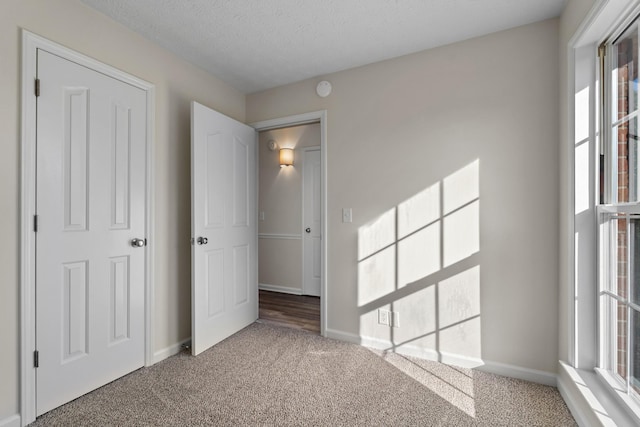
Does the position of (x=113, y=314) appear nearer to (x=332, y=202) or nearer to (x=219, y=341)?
(x=219, y=341)

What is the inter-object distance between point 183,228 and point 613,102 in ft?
9.54

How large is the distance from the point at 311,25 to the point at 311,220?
254 centimetres

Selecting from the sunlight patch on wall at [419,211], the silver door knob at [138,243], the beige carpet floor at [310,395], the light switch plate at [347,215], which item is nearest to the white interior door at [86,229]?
the silver door knob at [138,243]

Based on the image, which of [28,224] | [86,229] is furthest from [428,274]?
[28,224]

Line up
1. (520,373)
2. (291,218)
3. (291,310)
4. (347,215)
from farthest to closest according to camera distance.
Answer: (291,218) → (291,310) → (347,215) → (520,373)

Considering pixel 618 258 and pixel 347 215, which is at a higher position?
pixel 347 215

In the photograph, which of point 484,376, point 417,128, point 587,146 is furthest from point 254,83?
point 484,376

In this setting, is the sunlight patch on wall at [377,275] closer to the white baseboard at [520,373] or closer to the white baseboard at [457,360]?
the white baseboard at [457,360]

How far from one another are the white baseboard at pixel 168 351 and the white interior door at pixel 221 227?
0.67ft

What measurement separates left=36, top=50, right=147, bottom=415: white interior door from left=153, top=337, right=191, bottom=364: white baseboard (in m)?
0.11

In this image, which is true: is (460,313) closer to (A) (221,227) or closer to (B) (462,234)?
(B) (462,234)

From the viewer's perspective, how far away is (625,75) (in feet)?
4.79

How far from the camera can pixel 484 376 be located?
2.05 m

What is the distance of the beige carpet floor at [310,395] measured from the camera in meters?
1.61
